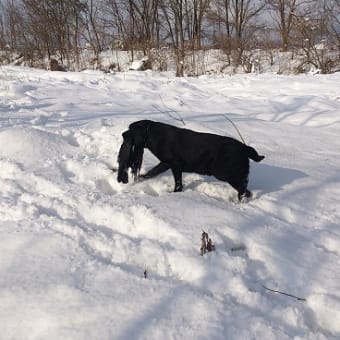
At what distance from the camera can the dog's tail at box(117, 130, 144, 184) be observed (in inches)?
117

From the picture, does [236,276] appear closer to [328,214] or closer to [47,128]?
[328,214]

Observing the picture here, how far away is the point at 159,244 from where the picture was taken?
2285mm

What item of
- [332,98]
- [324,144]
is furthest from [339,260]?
[332,98]

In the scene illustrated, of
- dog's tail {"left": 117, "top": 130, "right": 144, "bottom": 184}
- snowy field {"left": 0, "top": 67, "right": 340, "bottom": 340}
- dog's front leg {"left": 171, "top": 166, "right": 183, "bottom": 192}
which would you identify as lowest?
snowy field {"left": 0, "top": 67, "right": 340, "bottom": 340}

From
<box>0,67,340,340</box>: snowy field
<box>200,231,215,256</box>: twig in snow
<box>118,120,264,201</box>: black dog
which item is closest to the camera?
<box>0,67,340,340</box>: snowy field

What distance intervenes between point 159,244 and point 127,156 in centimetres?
94

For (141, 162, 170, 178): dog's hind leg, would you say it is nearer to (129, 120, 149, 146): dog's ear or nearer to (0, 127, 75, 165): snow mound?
(129, 120, 149, 146): dog's ear

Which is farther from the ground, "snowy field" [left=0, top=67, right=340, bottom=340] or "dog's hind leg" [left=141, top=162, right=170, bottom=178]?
"dog's hind leg" [left=141, top=162, right=170, bottom=178]

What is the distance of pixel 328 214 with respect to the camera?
9.16 feet

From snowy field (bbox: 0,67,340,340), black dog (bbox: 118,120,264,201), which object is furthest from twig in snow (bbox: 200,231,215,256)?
black dog (bbox: 118,120,264,201)

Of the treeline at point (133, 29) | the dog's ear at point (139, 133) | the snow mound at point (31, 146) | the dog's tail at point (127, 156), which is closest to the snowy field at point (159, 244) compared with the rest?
the snow mound at point (31, 146)

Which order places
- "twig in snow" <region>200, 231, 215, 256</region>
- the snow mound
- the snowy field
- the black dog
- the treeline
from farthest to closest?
1. the treeline
2. the snow mound
3. the black dog
4. "twig in snow" <region>200, 231, 215, 256</region>
5. the snowy field

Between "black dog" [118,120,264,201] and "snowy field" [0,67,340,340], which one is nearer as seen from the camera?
"snowy field" [0,67,340,340]

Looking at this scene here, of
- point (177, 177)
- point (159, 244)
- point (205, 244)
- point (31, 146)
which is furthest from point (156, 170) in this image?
point (31, 146)
